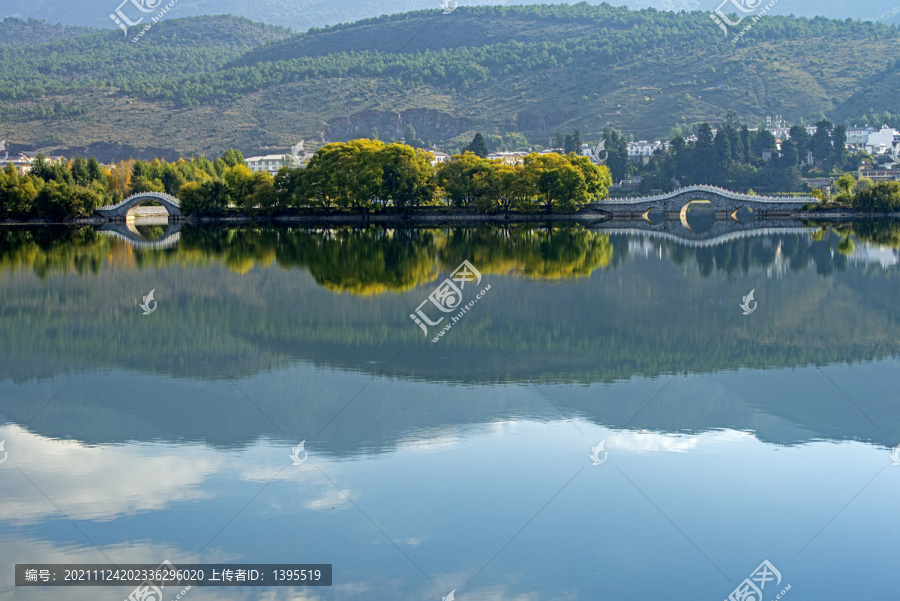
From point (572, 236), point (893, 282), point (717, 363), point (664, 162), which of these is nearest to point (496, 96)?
point (664, 162)

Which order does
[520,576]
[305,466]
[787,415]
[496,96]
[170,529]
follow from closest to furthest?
1. [520,576]
2. [170,529]
3. [305,466]
4. [787,415]
5. [496,96]

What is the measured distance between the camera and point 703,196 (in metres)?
77.9

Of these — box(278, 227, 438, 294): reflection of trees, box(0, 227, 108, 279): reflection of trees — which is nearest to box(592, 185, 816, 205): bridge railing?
box(278, 227, 438, 294): reflection of trees

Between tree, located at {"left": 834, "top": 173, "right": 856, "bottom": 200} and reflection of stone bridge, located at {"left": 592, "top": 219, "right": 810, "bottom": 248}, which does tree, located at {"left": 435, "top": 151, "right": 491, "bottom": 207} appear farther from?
tree, located at {"left": 834, "top": 173, "right": 856, "bottom": 200}

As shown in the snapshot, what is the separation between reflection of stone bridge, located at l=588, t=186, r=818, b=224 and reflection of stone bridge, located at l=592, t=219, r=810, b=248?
4.64 metres

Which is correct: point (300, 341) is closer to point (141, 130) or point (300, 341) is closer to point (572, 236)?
point (572, 236)

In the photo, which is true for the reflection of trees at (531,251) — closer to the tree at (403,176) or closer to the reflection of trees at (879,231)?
the reflection of trees at (879,231)

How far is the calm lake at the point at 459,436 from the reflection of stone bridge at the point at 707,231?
2290 cm

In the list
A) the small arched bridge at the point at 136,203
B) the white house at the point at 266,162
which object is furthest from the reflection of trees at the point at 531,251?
the white house at the point at 266,162

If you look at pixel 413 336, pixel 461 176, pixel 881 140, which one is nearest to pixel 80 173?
pixel 461 176

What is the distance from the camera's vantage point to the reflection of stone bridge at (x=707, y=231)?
Result: 5097 centimetres

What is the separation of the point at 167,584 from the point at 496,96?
184856 mm

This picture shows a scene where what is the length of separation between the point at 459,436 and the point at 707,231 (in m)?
49.1

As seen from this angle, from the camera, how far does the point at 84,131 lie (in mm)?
163625
